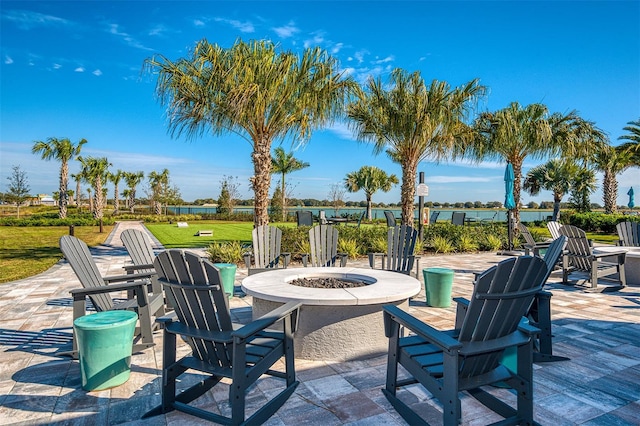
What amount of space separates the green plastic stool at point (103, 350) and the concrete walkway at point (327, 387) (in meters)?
0.08

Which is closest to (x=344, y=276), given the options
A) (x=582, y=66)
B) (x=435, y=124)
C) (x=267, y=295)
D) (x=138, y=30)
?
(x=267, y=295)

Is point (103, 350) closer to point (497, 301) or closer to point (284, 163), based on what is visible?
point (497, 301)

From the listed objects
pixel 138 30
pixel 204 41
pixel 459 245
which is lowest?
pixel 459 245

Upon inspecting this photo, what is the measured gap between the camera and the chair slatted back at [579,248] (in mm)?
6254

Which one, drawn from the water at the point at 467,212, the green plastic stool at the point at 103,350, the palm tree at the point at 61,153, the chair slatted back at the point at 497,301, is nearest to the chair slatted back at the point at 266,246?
the green plastic stool at the point at 103,350

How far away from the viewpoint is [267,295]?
3.21 metres

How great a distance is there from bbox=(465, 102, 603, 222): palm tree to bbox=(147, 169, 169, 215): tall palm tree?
31292 millimetres

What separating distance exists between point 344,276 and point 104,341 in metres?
2.51

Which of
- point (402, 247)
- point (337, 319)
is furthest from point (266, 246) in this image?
point (337, 319)

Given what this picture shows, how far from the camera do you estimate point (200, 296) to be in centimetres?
215

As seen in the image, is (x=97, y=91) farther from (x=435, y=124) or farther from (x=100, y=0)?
(x=435, y=124)

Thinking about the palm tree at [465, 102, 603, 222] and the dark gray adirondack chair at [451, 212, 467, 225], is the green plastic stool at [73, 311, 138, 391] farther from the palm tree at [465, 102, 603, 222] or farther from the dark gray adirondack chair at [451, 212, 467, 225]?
the dark gray adirondack chair at [451, 212, 467, 225]

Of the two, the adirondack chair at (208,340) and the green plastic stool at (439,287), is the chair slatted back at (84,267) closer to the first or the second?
the adirondack chair at (208,340)

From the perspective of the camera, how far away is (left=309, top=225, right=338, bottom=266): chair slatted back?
18.6 feet
